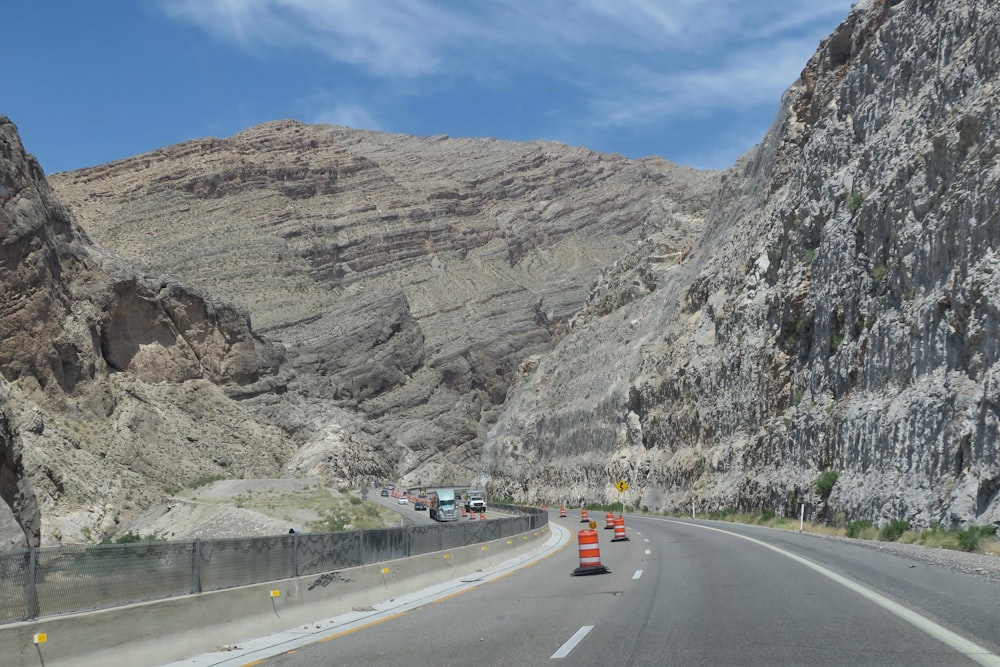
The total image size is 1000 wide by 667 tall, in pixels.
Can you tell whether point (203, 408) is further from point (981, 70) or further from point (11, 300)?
point (981, 70)

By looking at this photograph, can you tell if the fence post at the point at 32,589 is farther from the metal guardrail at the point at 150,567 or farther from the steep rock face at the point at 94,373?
the steep rock face at the point at 94,373

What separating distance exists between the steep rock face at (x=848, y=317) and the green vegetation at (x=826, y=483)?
36 cm

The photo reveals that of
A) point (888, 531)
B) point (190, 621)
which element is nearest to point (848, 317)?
point (888, 531)

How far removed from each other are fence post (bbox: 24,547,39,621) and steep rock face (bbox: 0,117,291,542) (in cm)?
2509

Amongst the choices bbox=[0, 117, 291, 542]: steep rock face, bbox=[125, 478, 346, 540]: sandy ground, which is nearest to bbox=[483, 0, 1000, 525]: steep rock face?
bbox=[125, 478, 346, 540]: sandy ground

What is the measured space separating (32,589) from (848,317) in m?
36.1

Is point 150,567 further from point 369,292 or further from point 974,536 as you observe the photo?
point 369,292

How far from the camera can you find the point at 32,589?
8891 millimetres

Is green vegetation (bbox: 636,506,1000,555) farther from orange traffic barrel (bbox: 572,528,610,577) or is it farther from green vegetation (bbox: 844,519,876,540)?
orange traffic barrel (bbox: 572,528,610,577)

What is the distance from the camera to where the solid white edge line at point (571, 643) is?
989cm

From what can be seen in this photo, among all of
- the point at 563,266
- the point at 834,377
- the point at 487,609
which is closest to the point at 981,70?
the point at 834,377

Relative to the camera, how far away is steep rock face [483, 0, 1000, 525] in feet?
94.2

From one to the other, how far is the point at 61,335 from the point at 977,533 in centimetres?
6162

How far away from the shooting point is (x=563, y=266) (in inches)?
7515
